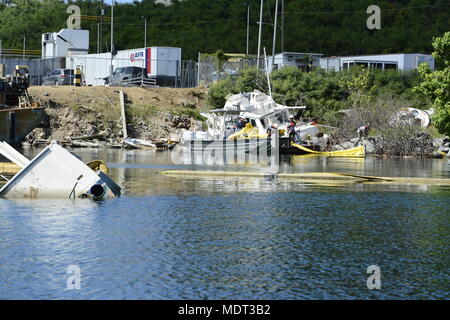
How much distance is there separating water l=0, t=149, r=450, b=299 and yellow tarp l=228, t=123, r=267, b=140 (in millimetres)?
20070

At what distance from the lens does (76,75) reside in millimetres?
63875

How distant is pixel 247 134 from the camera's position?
4931 centimetres

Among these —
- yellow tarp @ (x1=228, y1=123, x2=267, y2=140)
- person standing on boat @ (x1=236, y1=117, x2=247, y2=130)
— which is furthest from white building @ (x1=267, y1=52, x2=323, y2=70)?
yellow tarp @ (x1=228, y1=123, x2=267, y2=140)

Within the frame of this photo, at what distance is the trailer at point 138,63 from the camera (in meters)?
69.1

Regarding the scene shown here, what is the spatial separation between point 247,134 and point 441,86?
1458cm

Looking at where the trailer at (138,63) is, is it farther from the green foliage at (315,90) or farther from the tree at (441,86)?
the tree at (441,86)

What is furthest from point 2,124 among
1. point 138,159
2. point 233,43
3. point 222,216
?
point 233,43

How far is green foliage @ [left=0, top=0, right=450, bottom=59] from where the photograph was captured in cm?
10944

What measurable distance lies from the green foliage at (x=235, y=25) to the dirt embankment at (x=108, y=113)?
41633mm

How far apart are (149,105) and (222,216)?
40219 millimetres

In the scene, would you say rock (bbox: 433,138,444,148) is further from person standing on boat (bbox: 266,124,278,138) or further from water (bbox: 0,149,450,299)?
water (bbox: 0,149,450,299)

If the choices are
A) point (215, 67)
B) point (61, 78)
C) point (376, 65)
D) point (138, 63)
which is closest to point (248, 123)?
point (215, 67)
